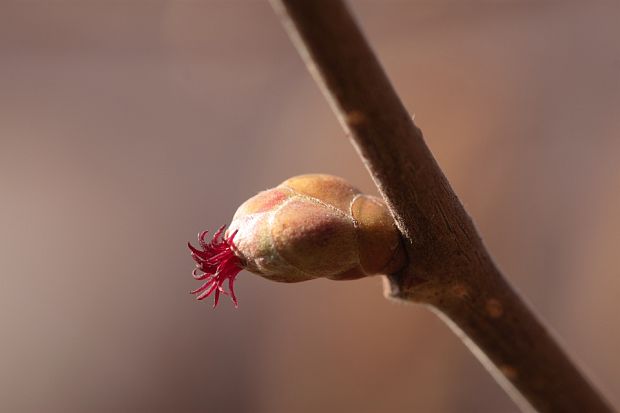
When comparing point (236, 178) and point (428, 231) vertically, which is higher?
point (236, 178)

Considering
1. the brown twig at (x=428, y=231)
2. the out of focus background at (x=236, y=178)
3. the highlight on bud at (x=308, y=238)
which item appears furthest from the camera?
the out of focus background at (x=236, y=178)

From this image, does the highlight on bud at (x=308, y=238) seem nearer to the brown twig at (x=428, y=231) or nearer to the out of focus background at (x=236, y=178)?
the brown twig at (x=428, y=231)

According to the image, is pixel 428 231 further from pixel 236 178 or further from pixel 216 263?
pixel 236 178

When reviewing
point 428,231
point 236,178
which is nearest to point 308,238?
point 428,231

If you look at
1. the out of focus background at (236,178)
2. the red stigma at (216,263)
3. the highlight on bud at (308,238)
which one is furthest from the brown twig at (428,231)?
the out of focus background at (236,178)

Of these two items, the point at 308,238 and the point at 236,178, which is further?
the point at 236,178
